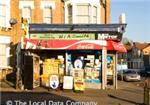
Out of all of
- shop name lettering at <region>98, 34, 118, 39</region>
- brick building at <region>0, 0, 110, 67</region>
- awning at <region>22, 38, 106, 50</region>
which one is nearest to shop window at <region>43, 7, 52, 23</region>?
brick building at <region>0, 0, 110, 67</region>

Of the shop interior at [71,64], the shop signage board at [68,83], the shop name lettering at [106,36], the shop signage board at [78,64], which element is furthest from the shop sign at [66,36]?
the shop signage board at [68,83]

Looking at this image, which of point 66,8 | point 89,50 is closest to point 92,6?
point 66,8

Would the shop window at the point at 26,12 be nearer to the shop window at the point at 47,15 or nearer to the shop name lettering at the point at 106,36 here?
the shop window at the point at 47,15

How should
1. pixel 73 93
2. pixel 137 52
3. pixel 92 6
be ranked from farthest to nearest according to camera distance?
pixel 137 52 < pixel 92 6 < pixel 73 93

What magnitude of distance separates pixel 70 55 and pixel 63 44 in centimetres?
149

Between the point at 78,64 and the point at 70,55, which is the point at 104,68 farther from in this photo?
the point at 70,55

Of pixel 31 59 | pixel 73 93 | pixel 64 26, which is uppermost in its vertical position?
pixel 64 26

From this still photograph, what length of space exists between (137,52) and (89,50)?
77.0 meters

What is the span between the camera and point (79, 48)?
30969mm

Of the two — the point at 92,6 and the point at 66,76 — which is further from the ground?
the point at 92,6

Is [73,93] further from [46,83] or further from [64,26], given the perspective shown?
[64,26]

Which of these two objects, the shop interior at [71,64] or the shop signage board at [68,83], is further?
the shop interior at [71,64]

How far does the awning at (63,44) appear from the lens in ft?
102

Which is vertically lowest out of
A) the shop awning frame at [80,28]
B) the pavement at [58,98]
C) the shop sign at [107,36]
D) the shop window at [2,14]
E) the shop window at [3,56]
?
the pavement at [58,98]
